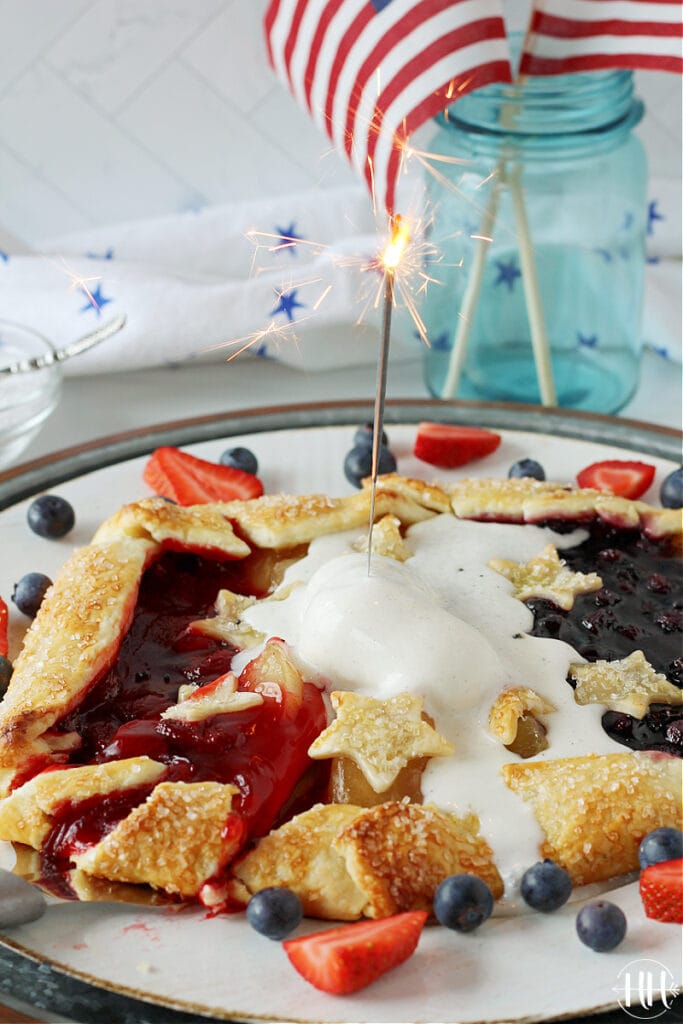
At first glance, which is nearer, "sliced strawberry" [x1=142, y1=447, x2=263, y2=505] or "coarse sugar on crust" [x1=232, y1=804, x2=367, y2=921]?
"coarse sugar on crust" [x1=232, y1=804, x2=367, y2=921]

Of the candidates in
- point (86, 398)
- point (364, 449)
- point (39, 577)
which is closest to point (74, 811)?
point (39, 577)

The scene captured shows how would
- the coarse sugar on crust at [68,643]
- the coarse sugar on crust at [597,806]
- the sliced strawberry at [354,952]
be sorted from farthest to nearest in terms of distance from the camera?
the coarse sugar on crust at [68,643], the coarse sugar on crust at [597,806], the sliced strawberry at [354,952]

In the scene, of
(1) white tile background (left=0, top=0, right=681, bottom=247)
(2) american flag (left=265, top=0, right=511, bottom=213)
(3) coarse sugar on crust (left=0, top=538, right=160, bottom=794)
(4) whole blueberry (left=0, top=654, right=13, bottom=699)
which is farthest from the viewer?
(1) white tile background (left=0, top=0, right=681, bottom=247)

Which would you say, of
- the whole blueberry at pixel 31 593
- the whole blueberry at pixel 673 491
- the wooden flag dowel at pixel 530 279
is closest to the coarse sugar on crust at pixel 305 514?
the whole blueberry at pixel 31 593

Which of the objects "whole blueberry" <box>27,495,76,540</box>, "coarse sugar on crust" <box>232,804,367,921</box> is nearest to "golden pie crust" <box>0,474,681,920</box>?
"coarse sugar on crust" <box>232,804,367,921</box>

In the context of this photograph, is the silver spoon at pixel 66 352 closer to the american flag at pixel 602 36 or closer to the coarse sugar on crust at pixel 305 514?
the coarse sugar on crust at pixel 305 514

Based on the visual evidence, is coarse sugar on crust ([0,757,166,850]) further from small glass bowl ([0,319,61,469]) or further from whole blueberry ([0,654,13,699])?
small glass bowl ([0,319,61,469])

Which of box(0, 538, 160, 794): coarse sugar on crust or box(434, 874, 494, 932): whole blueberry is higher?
box(0, 538, 160, 794): coarse sugar on crust

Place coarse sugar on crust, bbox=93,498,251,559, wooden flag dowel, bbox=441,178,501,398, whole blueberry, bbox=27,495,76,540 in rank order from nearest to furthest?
coarse sugar on crust, bbox=93,498,251,559
whole blueberry, bbox=27,495,76,540
wooden flag dowel, bbox=441,178,501,398
